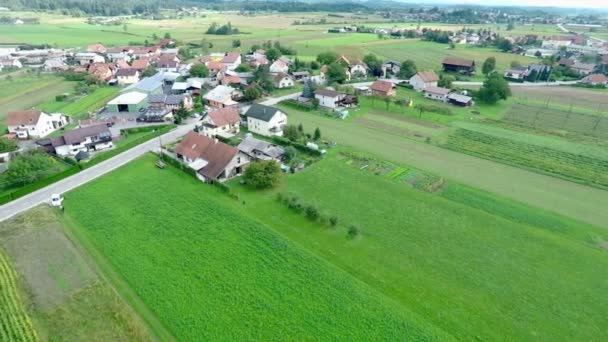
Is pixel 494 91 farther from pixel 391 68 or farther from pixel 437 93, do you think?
pixel 391 68

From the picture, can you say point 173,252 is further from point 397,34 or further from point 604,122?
point 397,34

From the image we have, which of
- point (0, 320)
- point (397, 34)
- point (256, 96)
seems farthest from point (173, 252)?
point (397, 34)

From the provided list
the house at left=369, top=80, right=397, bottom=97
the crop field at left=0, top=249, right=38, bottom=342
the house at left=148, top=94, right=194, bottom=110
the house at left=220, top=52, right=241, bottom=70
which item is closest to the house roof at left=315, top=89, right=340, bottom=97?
the house at left=369, top=80, right=397, bottom=97

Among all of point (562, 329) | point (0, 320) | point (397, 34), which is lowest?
point (0, 320)

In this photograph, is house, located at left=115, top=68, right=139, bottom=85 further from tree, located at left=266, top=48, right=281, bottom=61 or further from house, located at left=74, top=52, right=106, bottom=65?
tree, located at left=266, top=48, right=281, bottom=61

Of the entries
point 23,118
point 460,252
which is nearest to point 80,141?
point 23,118

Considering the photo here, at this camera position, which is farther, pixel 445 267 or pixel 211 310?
pixel 445 267
